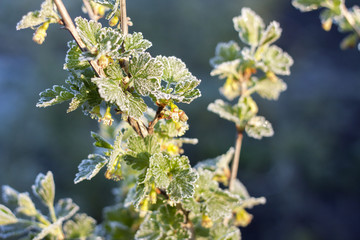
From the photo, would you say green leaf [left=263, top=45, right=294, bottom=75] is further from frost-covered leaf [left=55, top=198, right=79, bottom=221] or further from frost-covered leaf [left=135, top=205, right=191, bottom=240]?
frost-covered leaf [left=55, top=198, right=79, bottom=221]

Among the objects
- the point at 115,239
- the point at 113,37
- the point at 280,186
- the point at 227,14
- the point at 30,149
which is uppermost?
the point at 227,14

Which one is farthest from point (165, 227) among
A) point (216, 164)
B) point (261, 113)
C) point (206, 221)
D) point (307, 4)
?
point (261, 113)

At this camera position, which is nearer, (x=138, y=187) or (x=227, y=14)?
(x=138, y=187)

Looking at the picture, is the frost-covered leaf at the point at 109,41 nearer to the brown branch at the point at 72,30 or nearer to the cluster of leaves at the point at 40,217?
the brown branch at the point at 72,30

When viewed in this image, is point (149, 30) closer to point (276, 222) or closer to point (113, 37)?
point (276, 222)

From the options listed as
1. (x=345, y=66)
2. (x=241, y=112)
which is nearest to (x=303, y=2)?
(x=241, y=112)

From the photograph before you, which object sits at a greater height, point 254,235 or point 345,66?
point 345,66

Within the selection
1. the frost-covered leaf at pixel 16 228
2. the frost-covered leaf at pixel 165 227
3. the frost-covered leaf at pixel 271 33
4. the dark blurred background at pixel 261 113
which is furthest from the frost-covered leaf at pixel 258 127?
the dark blurred background at pixel 261 113
